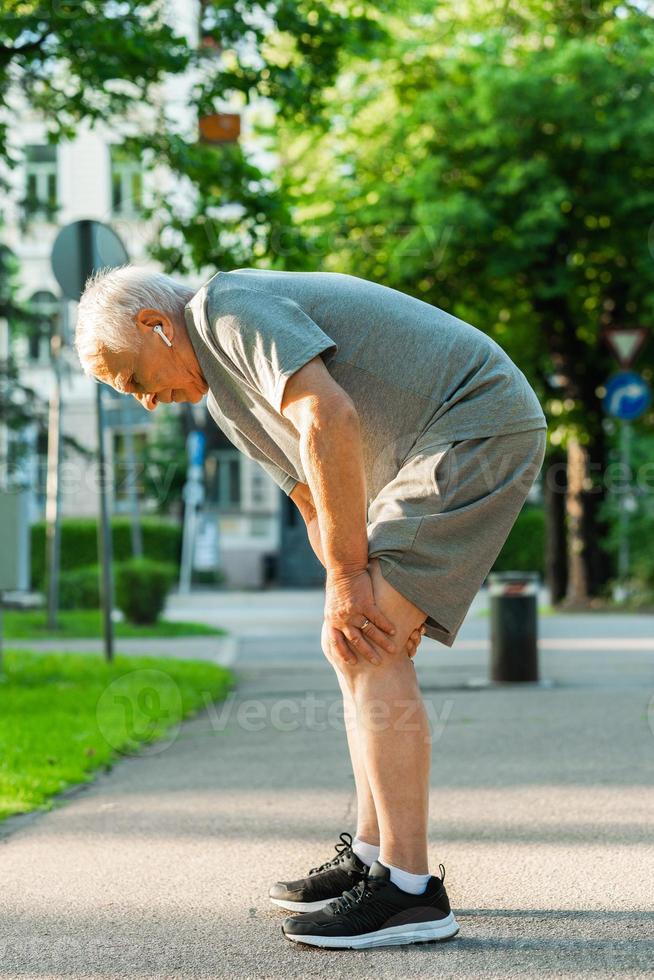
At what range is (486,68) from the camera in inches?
688

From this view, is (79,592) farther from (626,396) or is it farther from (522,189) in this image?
(522,189)

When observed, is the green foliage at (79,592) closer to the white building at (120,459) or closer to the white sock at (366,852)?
the white building at (120,459)

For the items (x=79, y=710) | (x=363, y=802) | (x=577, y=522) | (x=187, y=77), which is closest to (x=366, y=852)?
(x=363, y=802)

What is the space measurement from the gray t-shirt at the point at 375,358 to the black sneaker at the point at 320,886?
98 centimetres

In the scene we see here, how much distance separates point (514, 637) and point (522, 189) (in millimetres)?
9706

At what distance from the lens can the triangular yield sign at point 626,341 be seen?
16.0 m

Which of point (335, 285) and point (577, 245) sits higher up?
point (577, 245)

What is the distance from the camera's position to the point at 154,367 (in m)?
3.46

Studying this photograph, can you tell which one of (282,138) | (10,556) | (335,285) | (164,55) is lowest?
(10,556)

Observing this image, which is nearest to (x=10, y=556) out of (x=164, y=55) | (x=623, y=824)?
(x=164, y=55)

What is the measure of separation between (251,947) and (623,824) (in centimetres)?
177

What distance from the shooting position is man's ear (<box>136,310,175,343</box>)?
11.2 feet

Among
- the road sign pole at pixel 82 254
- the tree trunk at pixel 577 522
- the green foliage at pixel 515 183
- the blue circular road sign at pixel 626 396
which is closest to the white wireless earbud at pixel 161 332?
the road sign pole at pixel 82 254

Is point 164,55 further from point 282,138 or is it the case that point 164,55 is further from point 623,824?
point 282,138
